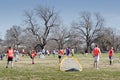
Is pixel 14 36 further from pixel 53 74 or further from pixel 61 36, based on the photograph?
pixel 53 74

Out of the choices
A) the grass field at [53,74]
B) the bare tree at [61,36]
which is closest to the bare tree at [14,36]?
the bare tree at [61,36]

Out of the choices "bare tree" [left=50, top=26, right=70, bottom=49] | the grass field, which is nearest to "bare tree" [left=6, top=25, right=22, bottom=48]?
"bare tree" [left=50, top=26, right=70, bottom=49]

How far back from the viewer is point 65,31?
108m

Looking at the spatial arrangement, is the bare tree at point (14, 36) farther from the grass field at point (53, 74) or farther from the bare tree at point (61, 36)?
the grass field at point (53, 74)

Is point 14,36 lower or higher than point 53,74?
higher

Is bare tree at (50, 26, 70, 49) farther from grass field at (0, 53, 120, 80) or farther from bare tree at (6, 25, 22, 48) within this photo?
grass field at (0, 53, 120, 80)

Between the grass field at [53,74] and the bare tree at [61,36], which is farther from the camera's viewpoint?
the bare tree at [61,36]

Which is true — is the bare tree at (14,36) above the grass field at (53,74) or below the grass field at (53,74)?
above

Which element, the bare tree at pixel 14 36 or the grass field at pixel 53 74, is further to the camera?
the bare tree at pixel 14 36

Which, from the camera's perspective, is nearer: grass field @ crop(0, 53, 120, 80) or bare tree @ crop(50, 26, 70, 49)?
grass field @ crop(0, 53, 120, 80)

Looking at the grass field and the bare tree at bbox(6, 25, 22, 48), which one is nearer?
the grass field

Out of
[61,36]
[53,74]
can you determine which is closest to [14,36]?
[61,36]

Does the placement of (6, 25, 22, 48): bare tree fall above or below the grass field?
above

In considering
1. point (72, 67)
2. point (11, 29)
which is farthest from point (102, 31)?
point (72, 67)
